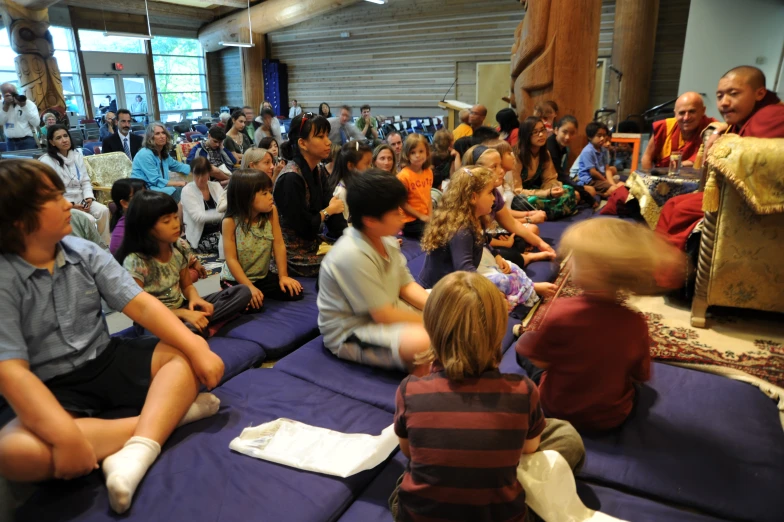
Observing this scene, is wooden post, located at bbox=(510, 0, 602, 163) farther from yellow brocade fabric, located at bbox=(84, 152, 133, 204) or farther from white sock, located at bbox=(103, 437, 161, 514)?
white sock, located at bbox=(103, 437, 161, 514)

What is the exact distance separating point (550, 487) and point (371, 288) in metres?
0.92

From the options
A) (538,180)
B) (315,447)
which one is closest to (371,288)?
(315,447)

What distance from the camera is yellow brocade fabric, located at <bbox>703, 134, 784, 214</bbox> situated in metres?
2.18

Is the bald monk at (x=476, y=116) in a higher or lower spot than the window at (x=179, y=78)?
lower

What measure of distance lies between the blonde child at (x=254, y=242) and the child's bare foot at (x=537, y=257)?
56.0 inches

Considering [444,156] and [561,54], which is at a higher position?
[561,54]

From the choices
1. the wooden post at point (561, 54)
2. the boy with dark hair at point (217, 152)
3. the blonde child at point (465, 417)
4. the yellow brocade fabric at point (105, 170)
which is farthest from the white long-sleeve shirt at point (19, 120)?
the blonde child at point (465, 417)

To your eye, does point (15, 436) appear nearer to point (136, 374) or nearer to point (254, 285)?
point (136, 374)

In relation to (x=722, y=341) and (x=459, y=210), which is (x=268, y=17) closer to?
(x=459, y=210)

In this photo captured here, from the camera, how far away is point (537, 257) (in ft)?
10.7

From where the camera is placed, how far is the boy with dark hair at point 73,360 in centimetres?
136

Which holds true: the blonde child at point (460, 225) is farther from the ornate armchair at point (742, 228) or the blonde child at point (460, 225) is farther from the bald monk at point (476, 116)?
the bald monk at point (476, 116)

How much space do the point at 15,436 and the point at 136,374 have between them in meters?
0.38

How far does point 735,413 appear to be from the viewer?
5.73 ft
